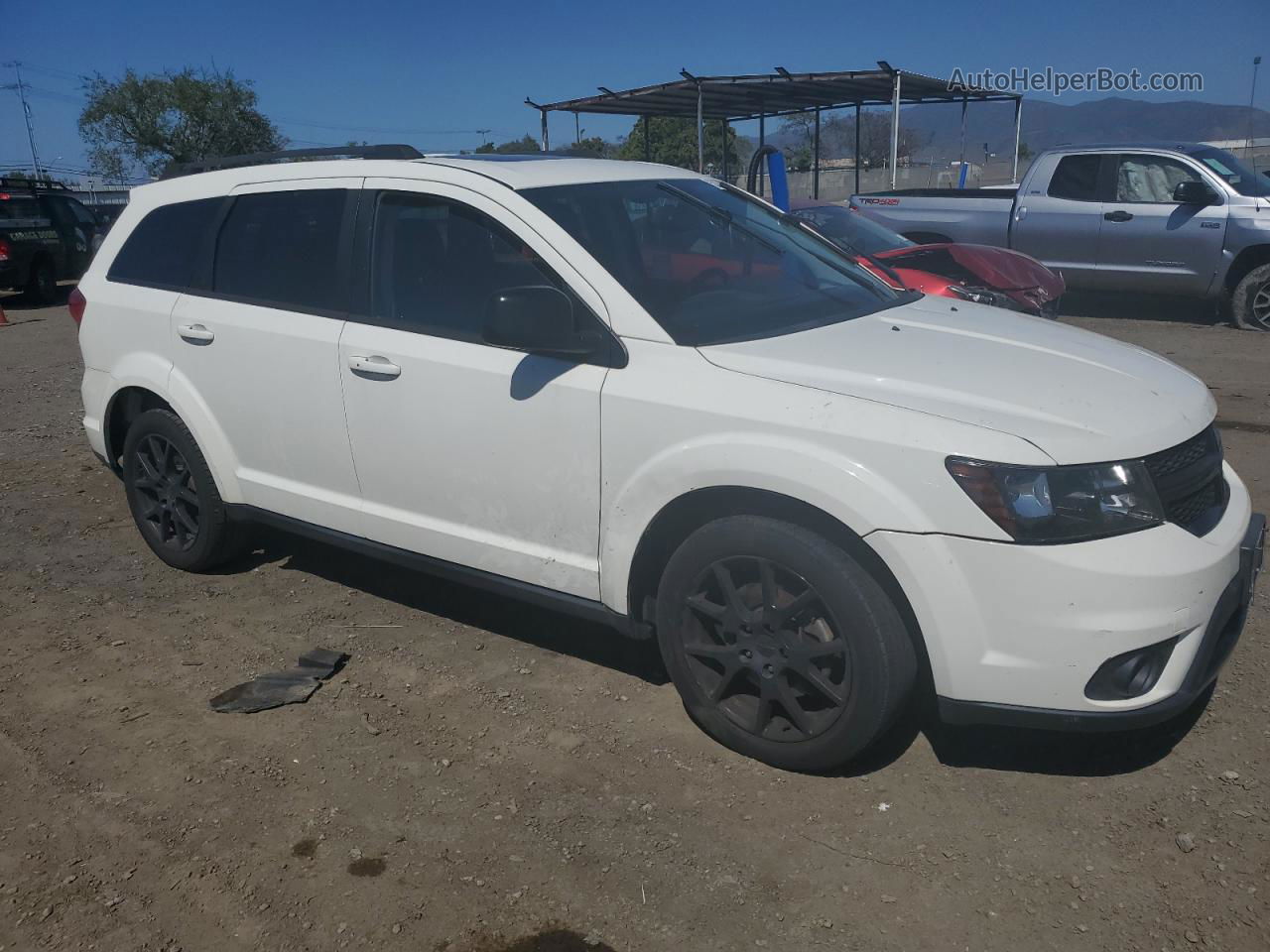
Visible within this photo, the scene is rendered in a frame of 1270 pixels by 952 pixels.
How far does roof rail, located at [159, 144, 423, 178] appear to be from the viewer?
4320 millimetres

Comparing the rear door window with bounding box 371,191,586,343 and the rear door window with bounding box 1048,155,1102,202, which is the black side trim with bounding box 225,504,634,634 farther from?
the rear door window with bounding box 1048,155,1102,202

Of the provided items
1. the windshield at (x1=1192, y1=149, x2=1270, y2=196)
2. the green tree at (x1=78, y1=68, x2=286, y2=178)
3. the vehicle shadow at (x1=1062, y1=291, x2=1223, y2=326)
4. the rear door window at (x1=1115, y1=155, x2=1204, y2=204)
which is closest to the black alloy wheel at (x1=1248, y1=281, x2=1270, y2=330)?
the vehicle shadow at (x1=1062, y1=291, x2=1223, y2=326)

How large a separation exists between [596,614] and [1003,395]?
57.3 inches

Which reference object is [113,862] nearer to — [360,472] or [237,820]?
[237,820]

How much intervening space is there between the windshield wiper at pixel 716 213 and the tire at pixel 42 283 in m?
16.4

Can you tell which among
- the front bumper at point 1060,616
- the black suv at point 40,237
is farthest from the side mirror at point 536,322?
the black suv at point 40,237

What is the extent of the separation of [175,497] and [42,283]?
15.1 m

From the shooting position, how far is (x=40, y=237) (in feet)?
56.8

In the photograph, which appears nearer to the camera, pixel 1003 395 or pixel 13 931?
pixel 13 931

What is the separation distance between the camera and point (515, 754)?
3.48 metres

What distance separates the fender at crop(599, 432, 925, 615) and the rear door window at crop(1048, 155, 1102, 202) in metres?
10.5

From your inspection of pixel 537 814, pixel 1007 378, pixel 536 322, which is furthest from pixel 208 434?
pixel 1007 378

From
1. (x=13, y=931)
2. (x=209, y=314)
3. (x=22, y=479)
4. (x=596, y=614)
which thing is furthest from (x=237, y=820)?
(x=22, y=479)

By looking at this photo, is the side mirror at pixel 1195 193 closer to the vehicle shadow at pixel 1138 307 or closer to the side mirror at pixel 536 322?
the vehicle shadow at pixel 1138 307
